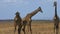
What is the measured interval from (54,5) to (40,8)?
1.40 m

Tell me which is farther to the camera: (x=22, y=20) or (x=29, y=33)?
(x=29, y=33)

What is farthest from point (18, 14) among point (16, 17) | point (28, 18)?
point (28, 18)

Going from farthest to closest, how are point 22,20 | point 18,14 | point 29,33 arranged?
1. point 29,33
2. point 22,20
3. point 18,14

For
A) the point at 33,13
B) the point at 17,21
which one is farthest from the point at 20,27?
the point at 33,13

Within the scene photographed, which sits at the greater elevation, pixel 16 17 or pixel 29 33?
pixel 16 17

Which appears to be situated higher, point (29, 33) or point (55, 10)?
point (55, 10)

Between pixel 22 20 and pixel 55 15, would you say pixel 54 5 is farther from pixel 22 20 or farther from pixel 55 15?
pixel 22 20

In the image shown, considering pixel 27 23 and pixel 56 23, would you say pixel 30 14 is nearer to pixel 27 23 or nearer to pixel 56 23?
pixel 27 23

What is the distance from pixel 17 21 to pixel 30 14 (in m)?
2.60

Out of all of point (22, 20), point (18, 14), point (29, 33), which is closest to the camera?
point (18, 14)

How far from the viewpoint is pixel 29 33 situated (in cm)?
2689

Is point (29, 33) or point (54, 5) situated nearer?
point (54, 5)

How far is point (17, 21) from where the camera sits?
77.4 ft

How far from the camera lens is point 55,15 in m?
24.7
